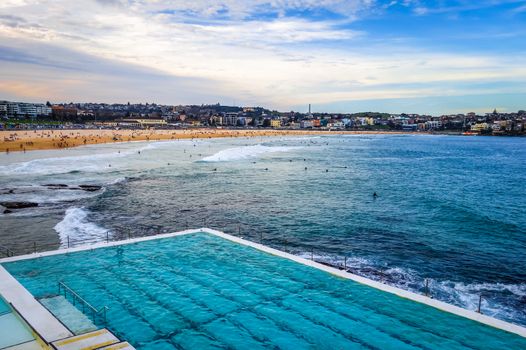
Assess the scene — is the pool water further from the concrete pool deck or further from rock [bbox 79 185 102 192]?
rock [bbox 79 185 102 192]

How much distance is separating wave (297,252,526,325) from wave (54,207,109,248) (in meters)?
11.3

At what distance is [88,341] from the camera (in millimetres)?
8617

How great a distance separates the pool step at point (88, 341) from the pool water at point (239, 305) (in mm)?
802

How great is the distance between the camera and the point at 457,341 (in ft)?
31.6

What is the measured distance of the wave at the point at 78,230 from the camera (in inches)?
800

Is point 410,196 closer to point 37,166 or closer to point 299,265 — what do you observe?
point 299,265

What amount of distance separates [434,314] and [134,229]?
54.1ft

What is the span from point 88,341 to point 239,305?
4096 millimetres

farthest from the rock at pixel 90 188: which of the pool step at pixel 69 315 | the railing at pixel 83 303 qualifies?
the pool step at pixel 69 315

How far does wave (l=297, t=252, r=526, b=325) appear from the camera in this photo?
13953mm

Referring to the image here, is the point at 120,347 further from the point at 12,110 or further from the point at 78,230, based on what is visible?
the point at 12,110

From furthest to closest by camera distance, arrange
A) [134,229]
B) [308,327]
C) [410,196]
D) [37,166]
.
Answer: [37,166], [410,196], [134,229], [308,327]

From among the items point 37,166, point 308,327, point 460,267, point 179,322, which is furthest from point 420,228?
point 37,166

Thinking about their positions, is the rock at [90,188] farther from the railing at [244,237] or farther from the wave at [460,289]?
the wave at [460,289]
